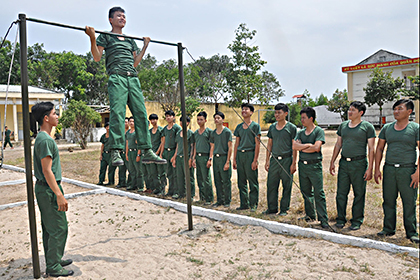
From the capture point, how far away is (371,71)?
26.4 meters

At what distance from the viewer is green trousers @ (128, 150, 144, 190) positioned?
7.96 metres

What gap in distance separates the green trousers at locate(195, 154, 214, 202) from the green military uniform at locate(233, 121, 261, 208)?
710mm

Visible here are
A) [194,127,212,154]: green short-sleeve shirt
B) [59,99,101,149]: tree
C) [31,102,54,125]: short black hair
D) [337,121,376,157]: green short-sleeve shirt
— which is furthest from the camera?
[59,99,101,149]: tree

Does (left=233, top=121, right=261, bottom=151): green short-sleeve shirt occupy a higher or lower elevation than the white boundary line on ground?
higher

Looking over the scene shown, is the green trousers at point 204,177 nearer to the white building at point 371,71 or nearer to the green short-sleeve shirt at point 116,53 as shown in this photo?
the green short-sleeve shirt at point 116,53

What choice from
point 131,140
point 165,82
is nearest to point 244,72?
point 165,82

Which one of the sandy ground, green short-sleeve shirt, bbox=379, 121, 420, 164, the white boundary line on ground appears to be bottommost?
the sandy ground

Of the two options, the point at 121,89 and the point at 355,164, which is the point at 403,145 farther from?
the point at 121,89

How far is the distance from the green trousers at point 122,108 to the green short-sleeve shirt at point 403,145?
2.97 meters

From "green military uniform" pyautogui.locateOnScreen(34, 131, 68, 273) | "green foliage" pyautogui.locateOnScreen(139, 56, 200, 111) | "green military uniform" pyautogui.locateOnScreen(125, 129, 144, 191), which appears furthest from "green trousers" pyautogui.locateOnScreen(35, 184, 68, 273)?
"green foliage" pyautogui.locateOnScreen(139, 56, 200, 111)

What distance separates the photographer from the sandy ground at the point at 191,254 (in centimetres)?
358

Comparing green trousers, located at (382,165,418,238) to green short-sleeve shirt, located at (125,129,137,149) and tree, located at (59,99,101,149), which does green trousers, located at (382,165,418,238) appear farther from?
tree, located at (59,99,101,149)

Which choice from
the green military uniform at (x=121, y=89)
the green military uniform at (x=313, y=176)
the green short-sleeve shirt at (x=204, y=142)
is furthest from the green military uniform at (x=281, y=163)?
the green military uniform at (x=121, y=89)

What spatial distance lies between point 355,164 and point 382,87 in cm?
2145
